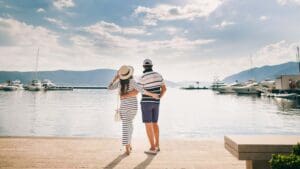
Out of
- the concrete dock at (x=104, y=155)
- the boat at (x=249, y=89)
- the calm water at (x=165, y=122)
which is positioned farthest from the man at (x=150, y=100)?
the boat at (x=249, y=89)

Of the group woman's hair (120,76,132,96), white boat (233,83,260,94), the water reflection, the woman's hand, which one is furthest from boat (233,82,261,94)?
woman's hair (120,76,132,96)

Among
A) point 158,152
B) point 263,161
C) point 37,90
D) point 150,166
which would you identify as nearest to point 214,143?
point 158,152

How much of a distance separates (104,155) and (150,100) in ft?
5.30

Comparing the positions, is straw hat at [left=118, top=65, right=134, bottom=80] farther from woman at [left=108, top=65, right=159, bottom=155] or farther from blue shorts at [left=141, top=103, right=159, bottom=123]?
blue shorts at [left=141, top=103, right=159, bottom=123]

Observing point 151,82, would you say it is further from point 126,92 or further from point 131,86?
point 126,92

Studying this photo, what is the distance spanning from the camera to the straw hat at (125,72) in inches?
267

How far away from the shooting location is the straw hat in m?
6.77

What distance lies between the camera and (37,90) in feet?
559

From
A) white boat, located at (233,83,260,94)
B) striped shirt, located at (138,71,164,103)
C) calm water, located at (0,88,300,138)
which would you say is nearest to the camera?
striped shirt, located at (138,71,164,103)

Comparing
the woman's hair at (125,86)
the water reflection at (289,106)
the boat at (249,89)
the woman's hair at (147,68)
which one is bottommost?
the water reflection at (289,106)

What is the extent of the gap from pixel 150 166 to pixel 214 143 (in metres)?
2.82

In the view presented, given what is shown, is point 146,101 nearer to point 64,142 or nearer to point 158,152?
point 158,152

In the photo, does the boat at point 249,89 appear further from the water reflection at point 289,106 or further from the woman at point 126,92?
the woman at point 126,92

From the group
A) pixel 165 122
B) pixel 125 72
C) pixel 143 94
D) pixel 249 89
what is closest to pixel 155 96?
pixel 143 94
